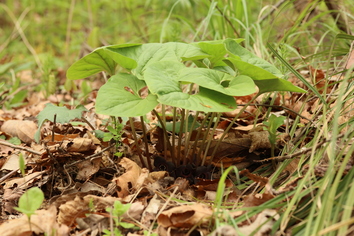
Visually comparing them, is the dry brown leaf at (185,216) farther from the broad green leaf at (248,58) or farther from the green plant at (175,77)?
the broad green leaf at (248,58)

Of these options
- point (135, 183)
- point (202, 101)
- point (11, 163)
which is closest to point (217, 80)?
point (202, 101)

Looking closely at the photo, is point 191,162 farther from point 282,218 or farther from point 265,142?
point 282,218

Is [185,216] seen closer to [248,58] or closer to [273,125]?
[273,125]

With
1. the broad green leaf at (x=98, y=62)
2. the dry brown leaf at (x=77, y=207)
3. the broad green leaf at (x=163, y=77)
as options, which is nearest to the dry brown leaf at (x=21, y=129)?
the broad green leaf at (x=98, y=62)

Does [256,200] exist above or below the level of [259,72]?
below

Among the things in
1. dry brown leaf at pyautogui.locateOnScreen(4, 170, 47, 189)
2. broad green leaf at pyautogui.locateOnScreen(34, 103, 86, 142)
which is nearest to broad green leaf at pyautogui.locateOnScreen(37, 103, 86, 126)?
broad green leaf at pyautogui.locateOnScreen(34, 103, 86, 142)

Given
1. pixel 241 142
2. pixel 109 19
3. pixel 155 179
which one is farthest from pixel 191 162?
pixel 109 19
